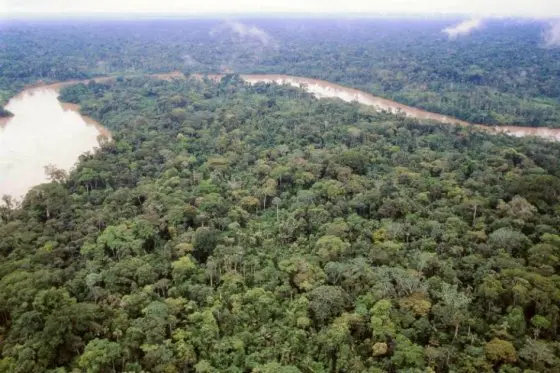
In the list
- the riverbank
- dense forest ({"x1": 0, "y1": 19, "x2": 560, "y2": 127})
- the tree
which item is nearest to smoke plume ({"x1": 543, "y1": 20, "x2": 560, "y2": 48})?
dense forest ({"x1": 0, "y1": 19, "x2": 560, "y2": 127})

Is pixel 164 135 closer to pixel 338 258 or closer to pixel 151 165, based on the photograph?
pixel 151 165

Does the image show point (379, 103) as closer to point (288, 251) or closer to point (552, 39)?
point (288, 251)

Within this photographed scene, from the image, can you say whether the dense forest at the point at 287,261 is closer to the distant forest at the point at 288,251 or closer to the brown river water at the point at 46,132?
the distant forest at the point at 288,251

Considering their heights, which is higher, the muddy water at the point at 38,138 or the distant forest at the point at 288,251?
the distant forest at the point at 288,251

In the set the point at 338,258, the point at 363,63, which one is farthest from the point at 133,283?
the point at 363,63

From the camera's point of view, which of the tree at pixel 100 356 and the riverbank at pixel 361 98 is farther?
the riverbank at pixel 361 98

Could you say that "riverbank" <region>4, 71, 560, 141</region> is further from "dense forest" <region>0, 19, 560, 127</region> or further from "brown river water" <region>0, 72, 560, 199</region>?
"dense forest" <region>0, 19, 560, 127</region>

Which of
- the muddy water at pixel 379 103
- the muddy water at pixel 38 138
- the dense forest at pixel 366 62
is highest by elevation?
the dense forest at pixel 366 62

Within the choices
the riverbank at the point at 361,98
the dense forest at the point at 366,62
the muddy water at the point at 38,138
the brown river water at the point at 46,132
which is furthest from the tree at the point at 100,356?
the dense forest at the point at 366,62

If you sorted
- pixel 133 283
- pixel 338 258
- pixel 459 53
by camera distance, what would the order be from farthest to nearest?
pixel 459 53
pixel 338 258
pixel 133 283
